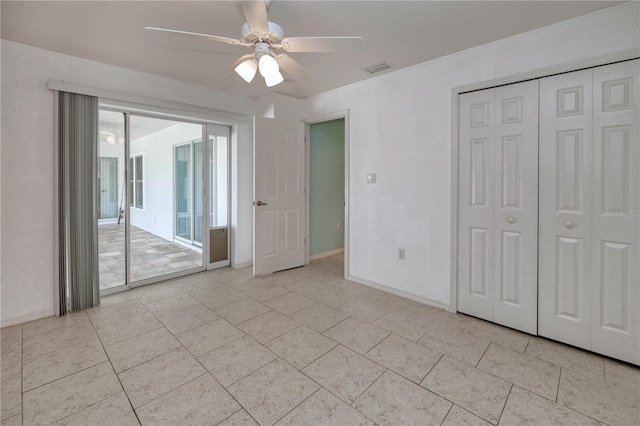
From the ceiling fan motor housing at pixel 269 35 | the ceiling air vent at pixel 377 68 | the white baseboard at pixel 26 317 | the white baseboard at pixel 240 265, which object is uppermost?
the ceiling air vent at pixel 377 68

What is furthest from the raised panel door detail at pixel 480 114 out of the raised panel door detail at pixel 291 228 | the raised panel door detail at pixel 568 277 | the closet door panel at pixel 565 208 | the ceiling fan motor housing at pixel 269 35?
the raised panel door detail at pixel 291 228

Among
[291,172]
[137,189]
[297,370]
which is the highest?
[291,172]

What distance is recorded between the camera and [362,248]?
368 cm

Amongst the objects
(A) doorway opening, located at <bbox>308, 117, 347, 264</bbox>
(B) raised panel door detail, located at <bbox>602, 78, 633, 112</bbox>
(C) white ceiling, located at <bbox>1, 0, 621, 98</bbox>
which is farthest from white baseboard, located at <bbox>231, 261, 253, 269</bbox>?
(B) raised panel door detail, located at <bbox>602, 78, 633, 112</bbox>

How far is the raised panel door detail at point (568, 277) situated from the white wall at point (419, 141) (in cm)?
84

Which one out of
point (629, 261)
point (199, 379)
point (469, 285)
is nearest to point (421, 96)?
point (469, 285)

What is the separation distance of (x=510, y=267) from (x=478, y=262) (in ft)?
0.84

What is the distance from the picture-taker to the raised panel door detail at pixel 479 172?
2646 mm

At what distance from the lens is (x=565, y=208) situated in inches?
89.0

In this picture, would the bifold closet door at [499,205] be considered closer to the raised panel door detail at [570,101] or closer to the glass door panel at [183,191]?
the raised panel door detail at [570,101]

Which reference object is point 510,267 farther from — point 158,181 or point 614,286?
point 158,181

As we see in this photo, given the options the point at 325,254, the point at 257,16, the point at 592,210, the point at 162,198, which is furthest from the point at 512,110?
the point at 162,198

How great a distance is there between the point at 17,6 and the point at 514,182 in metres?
4.03

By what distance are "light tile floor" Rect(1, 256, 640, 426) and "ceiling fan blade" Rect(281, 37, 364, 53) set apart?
214 cm
